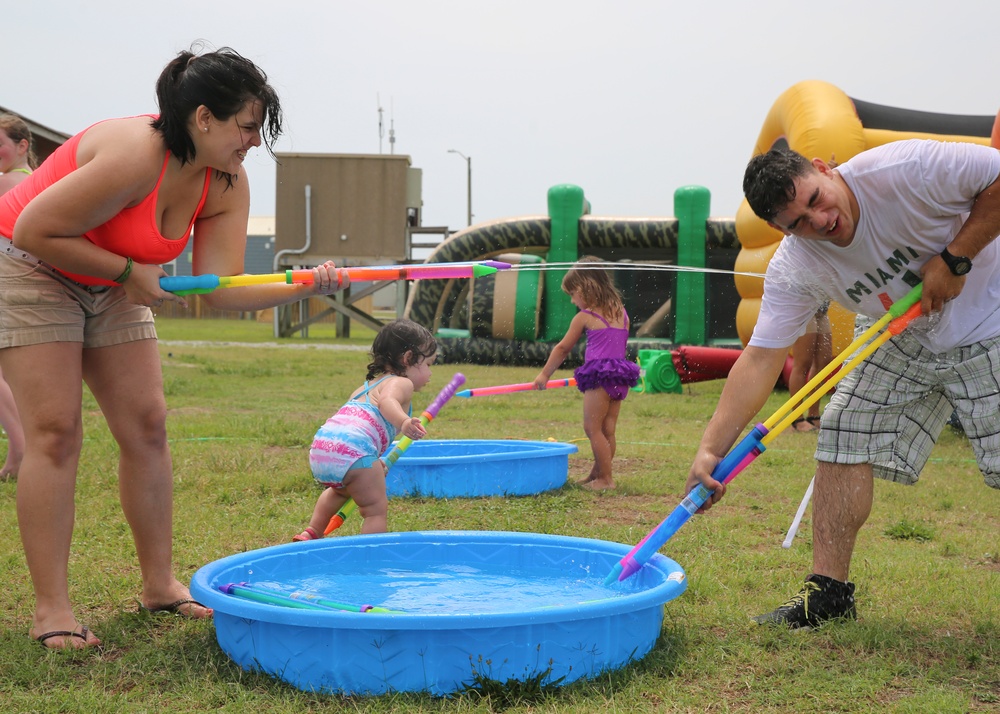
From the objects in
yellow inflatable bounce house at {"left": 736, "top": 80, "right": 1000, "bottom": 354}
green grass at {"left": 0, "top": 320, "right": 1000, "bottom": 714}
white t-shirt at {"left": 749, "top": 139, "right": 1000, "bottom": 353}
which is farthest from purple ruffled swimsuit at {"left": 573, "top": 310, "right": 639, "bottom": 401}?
yellow inflatable bounce house at {"left": 736, "top": 80, "right": 1000, "bottom": 354}

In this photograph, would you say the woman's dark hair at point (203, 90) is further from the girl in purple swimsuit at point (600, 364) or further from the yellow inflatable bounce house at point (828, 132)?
the yellow inflatable bounce house at point (828, 132)

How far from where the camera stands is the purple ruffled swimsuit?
5.62 meters

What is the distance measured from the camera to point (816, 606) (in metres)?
2.92

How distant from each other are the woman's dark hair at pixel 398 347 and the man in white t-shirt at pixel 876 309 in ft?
4.90

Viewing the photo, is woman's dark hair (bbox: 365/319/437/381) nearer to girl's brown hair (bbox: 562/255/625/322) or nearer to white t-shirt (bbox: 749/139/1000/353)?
white t-shirt (bbox: 749/139/1000/353)

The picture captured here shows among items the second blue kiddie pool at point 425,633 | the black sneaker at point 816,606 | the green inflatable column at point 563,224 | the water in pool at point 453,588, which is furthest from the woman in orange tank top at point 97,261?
the green inflatable column at point 563,224

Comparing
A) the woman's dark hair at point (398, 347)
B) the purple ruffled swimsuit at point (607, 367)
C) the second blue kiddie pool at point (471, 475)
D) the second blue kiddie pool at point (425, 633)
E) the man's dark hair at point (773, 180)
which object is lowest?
the second blue kiddie pool at point (471, 475)

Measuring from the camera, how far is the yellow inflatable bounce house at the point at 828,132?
8.88 m

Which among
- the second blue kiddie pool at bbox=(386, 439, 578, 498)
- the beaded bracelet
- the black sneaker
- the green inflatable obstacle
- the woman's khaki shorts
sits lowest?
the green inflatable obstacle

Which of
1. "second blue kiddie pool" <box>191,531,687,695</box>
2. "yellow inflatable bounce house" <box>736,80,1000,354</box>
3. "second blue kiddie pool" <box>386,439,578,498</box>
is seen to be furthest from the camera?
"yellow inflatable bounce house" <box>736,80,1000,354</box>

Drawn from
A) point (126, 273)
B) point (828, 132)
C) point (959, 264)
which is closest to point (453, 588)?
point (126, 273)

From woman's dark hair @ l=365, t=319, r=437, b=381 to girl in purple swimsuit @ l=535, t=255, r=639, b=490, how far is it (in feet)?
5.46

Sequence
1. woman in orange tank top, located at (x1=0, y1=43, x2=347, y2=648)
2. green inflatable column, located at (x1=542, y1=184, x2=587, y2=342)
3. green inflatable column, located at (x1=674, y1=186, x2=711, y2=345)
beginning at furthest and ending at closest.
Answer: green inflatable column, located at (x1=542, y1=184, x2=587, y2=342) → green inflatable column, located at (x1=674, y1=186, x2=711, y2=345) → woman in orange tank top, located at (x1=0, y1=43, x2=347, y2=648)

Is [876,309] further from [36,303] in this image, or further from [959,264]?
[36,303]
